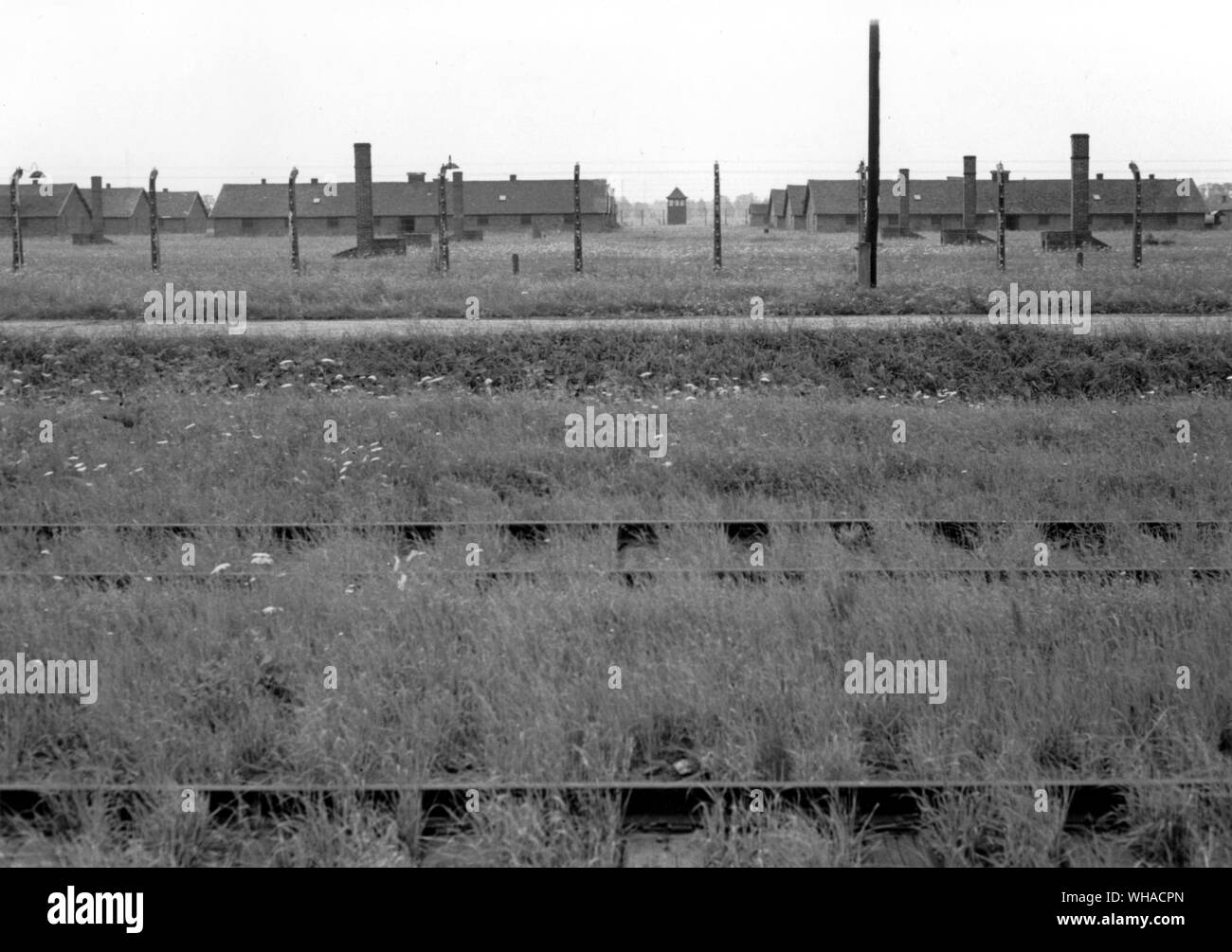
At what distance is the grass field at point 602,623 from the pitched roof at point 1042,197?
64.0 meters

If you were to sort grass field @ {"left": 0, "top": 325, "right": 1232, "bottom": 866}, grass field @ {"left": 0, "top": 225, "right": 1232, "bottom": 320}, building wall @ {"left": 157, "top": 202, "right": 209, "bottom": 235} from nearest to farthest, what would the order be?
grass field @ {"left": 0, "top": 325, "right": 1232, "bottom": 866}
grass field @ {"left": 0, "top": 225, "right": 1232, "bottom": 320}
building wall @ {"left": 157, "top": 202, "right": 209, "bottom": 235}

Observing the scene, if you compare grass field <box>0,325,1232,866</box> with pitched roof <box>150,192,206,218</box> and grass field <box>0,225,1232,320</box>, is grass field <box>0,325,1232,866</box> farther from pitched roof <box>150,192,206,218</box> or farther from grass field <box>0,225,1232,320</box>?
pitched roof <box>150,192,206,218</box>

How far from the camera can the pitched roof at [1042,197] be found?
239ft

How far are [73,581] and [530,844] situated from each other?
184 inches

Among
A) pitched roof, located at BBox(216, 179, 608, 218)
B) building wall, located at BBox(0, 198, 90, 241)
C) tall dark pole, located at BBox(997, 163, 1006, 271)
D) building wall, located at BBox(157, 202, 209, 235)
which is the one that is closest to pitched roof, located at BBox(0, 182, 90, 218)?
building wall, located at BBox(0, 198, 90, 241)

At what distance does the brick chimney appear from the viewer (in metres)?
42.3

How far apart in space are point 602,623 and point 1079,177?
127 ft

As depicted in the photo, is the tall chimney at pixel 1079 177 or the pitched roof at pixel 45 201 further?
the pitched roof at pixel 45 201

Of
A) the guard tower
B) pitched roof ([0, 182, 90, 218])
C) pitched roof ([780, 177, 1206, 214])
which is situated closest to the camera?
pitched roof ([780, 177, 1206, 214])

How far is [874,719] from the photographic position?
18.3ft

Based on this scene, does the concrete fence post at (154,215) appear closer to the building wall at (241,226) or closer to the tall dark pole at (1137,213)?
the tall dark pole at (1137,213)

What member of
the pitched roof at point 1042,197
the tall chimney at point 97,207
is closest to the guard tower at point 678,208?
the pitched roof at point 1042,197

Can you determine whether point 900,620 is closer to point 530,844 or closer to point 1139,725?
point 1139,725

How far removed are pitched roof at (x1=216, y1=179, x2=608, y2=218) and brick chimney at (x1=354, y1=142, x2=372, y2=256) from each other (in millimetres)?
34554
